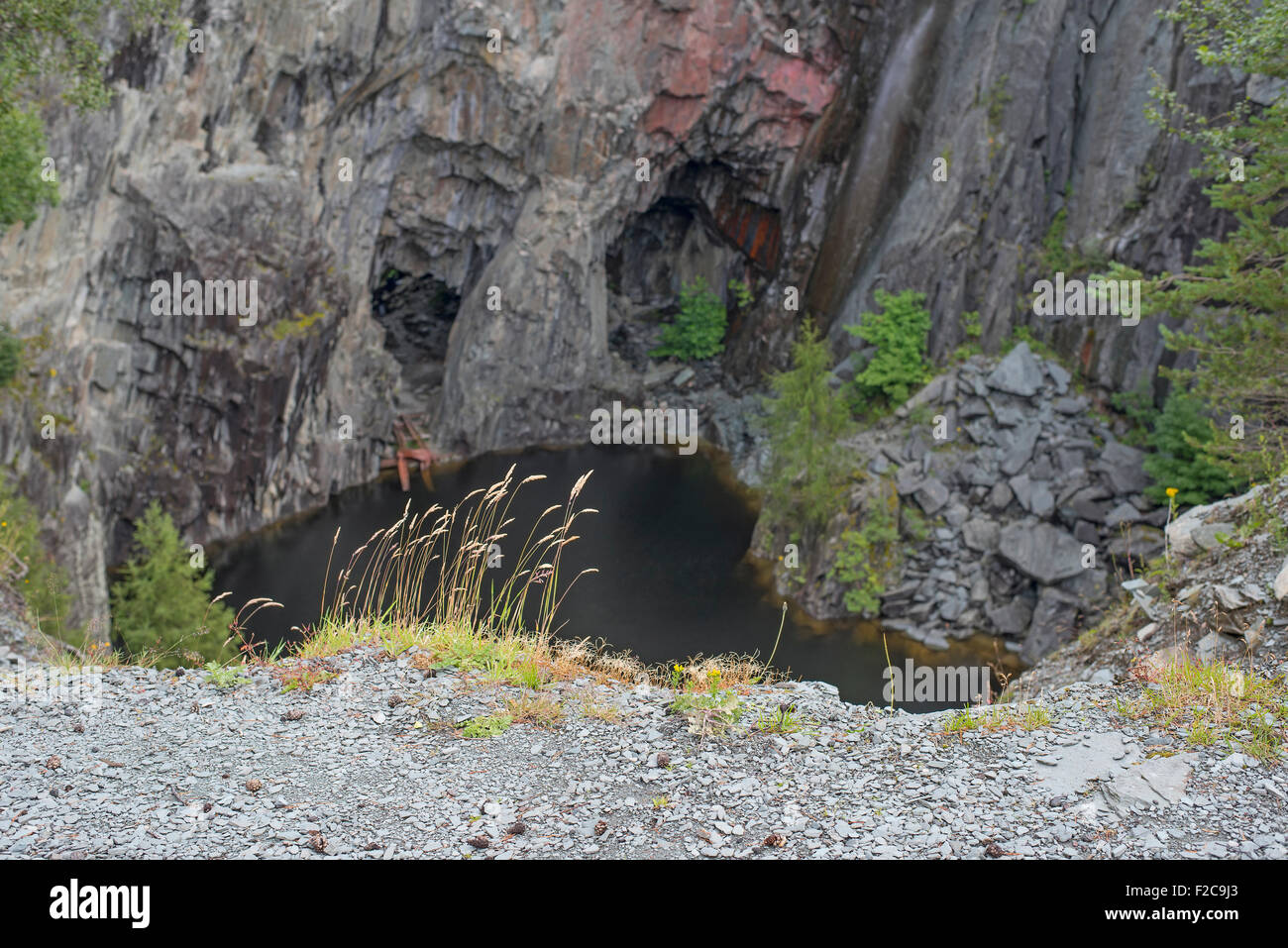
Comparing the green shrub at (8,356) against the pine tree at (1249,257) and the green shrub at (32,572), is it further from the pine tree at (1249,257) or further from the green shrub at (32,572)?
the pine tree at (1249,257)

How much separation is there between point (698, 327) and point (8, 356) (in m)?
24.5

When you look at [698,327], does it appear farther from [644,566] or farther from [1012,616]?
[1012,616]

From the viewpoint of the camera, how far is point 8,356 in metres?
17.9

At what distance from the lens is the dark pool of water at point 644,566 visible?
811 inches

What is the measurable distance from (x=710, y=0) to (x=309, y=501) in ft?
68.7

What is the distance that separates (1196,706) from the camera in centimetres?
558

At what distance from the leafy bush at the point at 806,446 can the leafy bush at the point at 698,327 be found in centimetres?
1115

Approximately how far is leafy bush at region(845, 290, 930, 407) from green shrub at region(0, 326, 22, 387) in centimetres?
2159

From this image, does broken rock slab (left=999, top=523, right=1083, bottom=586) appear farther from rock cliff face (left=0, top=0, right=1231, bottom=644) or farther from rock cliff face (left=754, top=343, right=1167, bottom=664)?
rock cliff face (left=0, top=0, right=1231, bottom=644)

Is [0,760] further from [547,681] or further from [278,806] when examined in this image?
[547,681]

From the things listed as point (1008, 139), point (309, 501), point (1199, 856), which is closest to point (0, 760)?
point (1199, 856)

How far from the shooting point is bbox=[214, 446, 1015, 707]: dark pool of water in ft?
67.6

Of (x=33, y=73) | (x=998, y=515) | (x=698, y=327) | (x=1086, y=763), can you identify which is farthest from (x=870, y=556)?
(x=33, y=73)

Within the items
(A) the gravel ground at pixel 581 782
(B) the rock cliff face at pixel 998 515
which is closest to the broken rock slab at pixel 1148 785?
(A) the gravel ground at pixel 581 782
